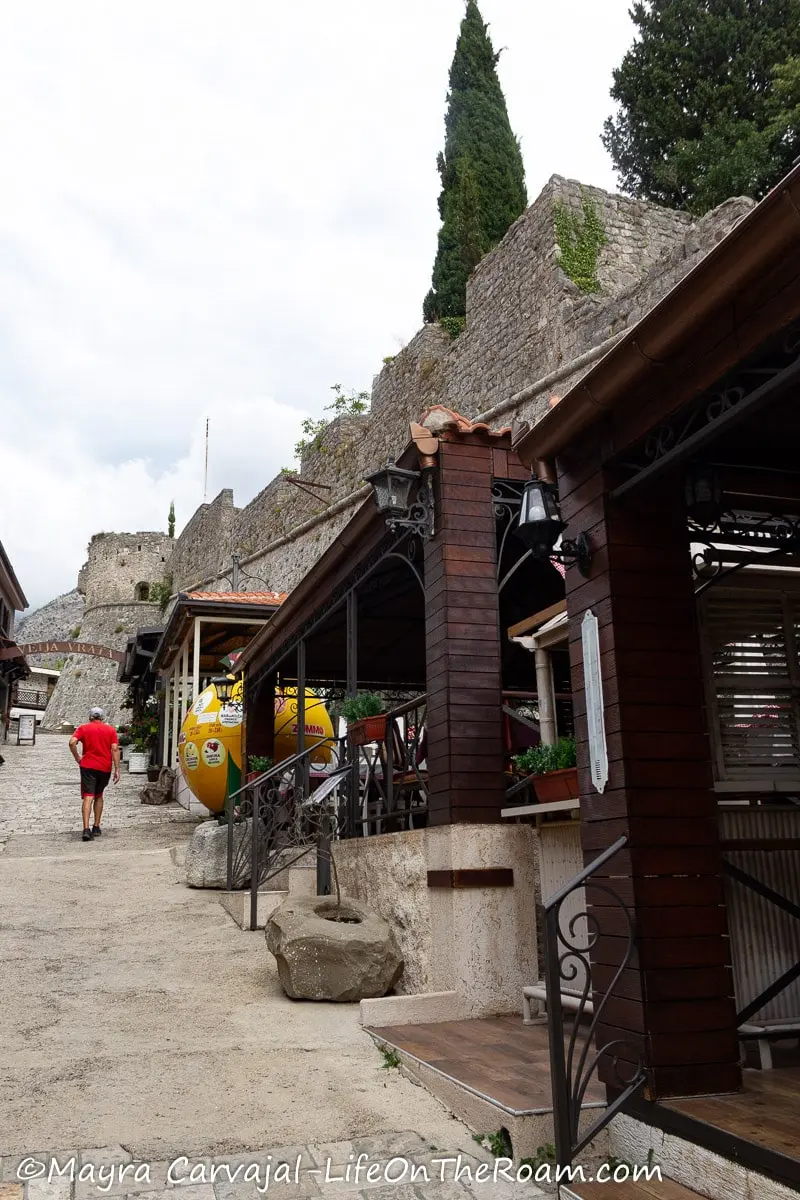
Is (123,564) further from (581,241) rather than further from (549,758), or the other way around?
(549,758)

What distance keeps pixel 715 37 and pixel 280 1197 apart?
21155 mm

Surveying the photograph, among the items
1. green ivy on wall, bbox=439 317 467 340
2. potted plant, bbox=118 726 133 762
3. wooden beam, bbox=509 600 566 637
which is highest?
green ivy on wall, bbox=439 317 467 340

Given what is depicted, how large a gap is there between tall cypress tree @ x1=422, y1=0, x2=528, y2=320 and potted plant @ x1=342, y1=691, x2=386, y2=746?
16.1 m

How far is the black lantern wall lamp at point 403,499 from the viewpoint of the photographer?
18.9 feet

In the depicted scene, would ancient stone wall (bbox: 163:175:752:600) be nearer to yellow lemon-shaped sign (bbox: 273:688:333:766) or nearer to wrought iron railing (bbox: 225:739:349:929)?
yellow lemon-shaped sign (bbox: 273:688:333:766)

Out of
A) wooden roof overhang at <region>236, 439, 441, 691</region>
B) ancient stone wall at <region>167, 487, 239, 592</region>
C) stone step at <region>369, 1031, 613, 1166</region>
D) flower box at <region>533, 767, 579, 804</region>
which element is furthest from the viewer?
ancient stone wall at <region>167, 487, 239, 592</region>

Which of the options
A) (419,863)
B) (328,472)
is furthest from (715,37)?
(419,863)

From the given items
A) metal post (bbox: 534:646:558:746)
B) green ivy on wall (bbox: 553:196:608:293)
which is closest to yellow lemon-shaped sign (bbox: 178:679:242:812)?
metal post (bbox: 534:646:558:746)

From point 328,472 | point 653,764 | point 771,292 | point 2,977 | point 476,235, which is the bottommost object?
point 2,977

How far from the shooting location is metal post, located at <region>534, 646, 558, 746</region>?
5488 mm

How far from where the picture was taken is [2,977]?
5543mm

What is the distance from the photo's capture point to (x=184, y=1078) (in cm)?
404

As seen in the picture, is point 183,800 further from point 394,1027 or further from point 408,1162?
point 408,1162

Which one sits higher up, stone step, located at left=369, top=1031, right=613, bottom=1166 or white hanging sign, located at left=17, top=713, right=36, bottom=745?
white hanging sign, located at left=17, top=713, right=36, bottom=745
